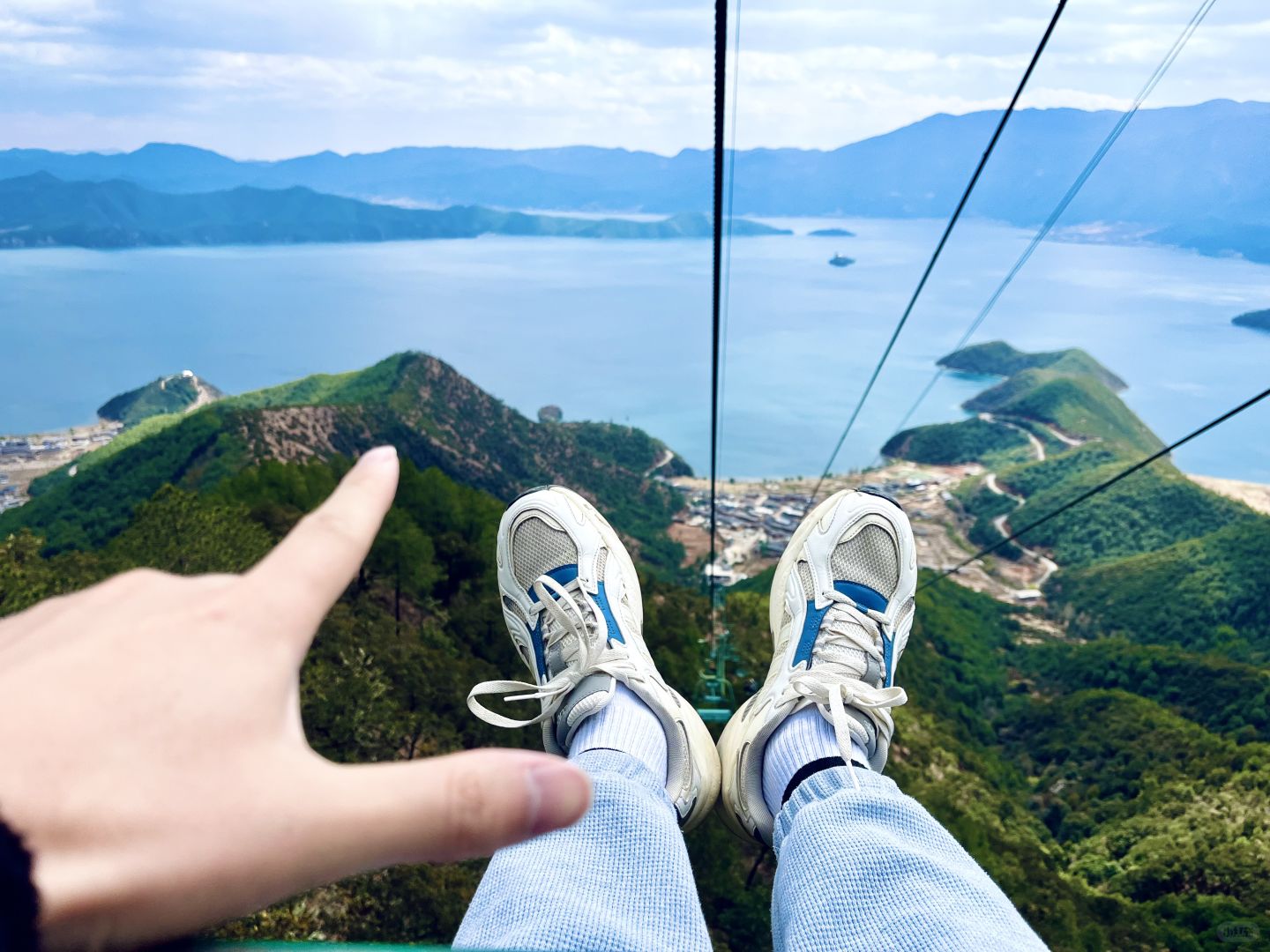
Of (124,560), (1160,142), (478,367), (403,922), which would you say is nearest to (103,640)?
(403,922)

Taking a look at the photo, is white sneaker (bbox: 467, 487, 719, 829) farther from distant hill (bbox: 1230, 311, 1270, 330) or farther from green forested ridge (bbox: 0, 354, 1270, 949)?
distant hill (bbox: 1230, 311, 1270, 330)

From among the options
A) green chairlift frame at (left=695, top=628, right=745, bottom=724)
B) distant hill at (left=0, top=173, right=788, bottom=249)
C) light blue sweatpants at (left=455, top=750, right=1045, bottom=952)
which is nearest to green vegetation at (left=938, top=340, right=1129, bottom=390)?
distant hill at (left=0, top=173, right=788, bottom=249)

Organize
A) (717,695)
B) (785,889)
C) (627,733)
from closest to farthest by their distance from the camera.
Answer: (785,889), (627,733), (717,695)

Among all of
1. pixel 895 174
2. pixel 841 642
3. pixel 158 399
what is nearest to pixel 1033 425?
pixel 841 642

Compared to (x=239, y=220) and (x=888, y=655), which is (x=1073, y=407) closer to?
(x=888, y=655)

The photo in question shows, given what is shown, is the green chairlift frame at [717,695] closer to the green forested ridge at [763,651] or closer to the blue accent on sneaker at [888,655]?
the blue accent on sneaker at [888,655]

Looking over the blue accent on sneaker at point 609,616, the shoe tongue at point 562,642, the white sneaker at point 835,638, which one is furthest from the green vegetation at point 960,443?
the shoe tongue at point 562,642

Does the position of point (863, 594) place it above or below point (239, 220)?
below
